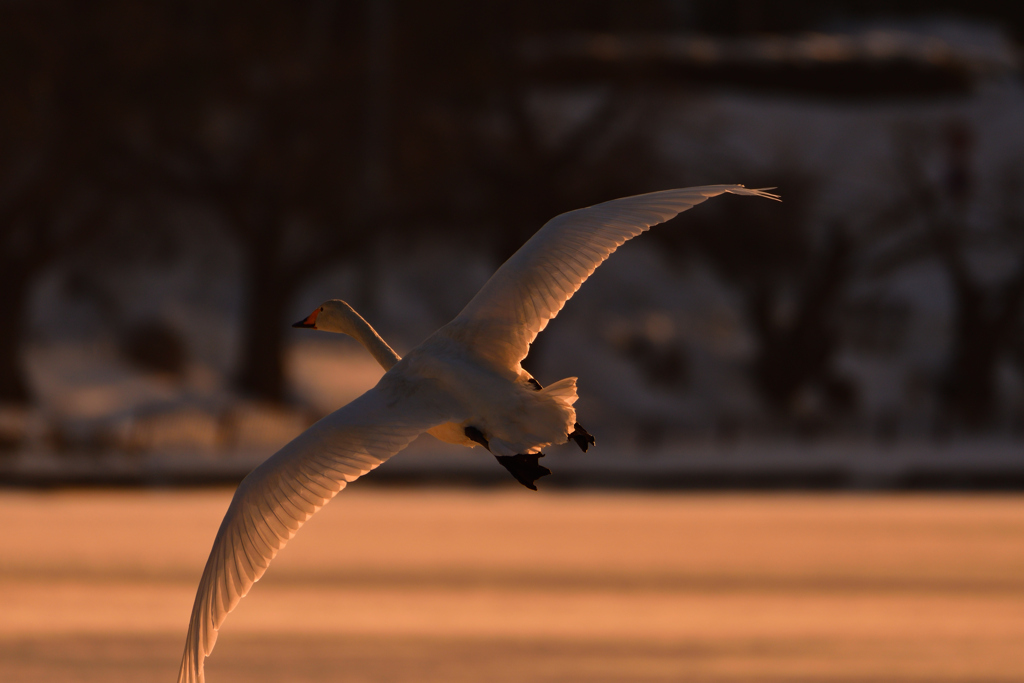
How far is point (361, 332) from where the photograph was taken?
7.03 meters

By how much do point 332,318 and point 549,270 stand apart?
0.94 m

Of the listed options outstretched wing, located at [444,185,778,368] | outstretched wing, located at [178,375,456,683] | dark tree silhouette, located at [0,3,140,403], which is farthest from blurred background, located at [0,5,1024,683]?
outstretched wing, located at [178,375,456,683]

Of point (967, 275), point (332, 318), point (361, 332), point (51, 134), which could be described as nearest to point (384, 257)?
point (51, 134)

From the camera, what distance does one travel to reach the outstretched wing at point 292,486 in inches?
244

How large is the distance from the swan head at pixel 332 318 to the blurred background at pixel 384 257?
15976 millimetres

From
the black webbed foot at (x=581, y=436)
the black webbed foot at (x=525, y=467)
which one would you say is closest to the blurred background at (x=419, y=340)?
the black webbed foot at (x=581, y=436)

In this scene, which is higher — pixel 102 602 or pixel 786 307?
pixel 786 307

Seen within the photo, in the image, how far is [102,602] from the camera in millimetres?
15820

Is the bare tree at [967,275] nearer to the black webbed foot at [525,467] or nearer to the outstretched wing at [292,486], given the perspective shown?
the outstretched wing at [292,486]

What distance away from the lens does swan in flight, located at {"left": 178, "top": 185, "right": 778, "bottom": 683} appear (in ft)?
19.8

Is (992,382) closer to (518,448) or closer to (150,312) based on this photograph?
(150,312)

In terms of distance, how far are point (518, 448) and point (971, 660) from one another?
8.59 m

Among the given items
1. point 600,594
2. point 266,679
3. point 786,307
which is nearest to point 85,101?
point 600,594

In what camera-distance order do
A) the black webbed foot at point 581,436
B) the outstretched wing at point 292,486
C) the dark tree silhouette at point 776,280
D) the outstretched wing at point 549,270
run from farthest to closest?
the dark tree silhouette at point 776,280
the outstretched wing at point 549,270
the black webbed foot at point 581,436
the outstretched wing at point 292,486
